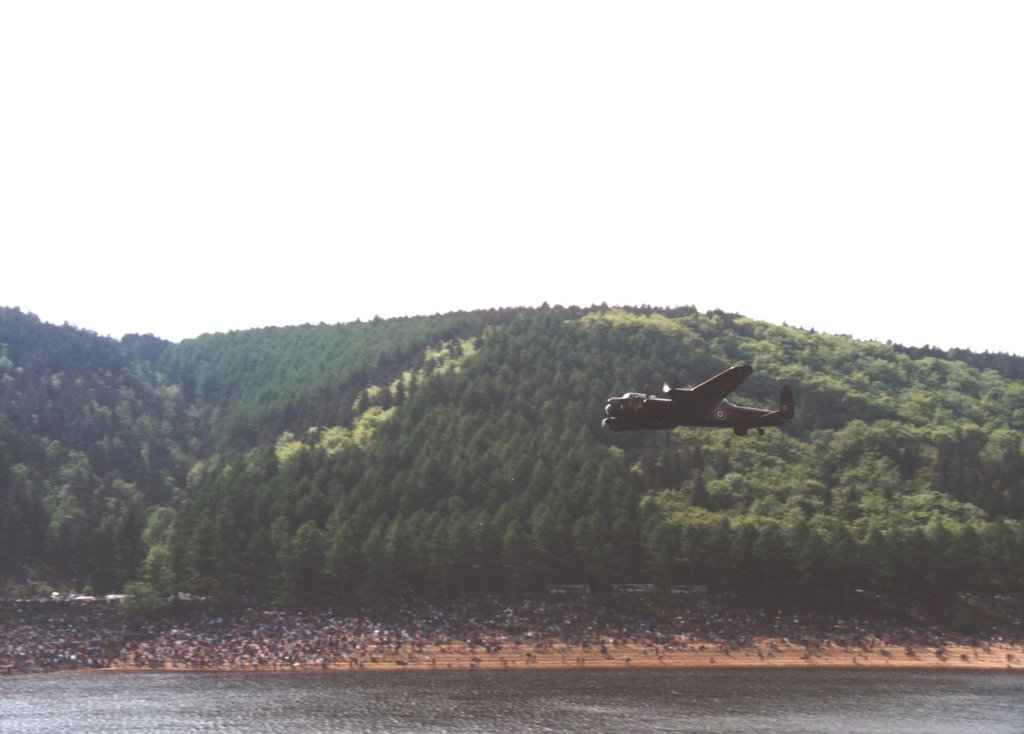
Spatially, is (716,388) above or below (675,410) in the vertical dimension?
above

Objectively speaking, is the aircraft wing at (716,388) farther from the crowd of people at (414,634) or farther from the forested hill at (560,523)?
the forested hill at (560,523)

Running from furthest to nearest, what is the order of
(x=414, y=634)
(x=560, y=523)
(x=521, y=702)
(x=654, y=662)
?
(x=560, y=523), (x=414, y=634), (x=654, y=662), (x=521, y=702)

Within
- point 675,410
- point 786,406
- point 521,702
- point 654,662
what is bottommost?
point 521,702

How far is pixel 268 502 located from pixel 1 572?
47.4 m

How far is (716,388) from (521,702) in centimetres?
6703

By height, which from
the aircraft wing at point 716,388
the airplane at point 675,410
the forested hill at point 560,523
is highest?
the aircraft wing at point 716,388

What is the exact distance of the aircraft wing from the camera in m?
52.0

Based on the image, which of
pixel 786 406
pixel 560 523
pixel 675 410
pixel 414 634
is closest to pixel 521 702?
pixel 414 634

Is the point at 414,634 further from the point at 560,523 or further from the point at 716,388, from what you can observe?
the point at 716,388

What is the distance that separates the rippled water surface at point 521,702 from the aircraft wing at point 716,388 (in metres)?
54.8

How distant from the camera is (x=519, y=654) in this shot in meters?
132

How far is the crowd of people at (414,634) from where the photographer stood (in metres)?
132

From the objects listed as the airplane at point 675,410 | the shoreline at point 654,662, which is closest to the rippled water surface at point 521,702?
the shoreline at point 654,662

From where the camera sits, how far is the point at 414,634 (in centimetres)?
13700
